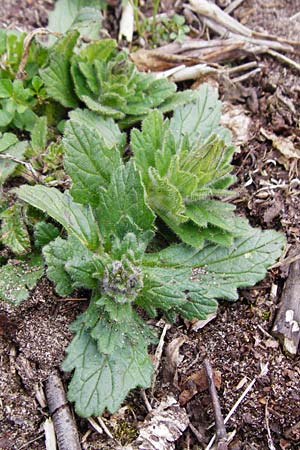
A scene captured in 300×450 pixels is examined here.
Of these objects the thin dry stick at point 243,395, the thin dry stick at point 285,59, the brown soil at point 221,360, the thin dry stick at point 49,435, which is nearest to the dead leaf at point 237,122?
the brown soil at point 221,360

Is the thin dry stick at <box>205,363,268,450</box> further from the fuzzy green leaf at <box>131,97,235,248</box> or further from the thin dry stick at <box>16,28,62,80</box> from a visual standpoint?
the thin dry stick at <box>16,28,62,80</box>

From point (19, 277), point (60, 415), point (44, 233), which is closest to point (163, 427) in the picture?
point (60, 415)

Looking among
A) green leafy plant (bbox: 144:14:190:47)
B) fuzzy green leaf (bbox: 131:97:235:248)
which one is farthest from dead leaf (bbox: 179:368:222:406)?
green leafy plant (bbox: 144:14:190:47)

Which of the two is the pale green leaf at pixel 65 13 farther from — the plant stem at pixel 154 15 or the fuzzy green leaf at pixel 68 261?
the fuzzy green leaf at pixel 68 261

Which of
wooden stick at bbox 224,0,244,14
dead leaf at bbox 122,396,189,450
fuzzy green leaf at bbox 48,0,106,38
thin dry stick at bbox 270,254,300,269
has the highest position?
fuzzy green leaf at bbox 48,0,106,38

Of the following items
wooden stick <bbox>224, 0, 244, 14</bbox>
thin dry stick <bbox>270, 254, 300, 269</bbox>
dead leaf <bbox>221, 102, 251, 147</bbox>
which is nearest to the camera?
thin dry stick <bbox>270, 254, 300, 269</bbox>

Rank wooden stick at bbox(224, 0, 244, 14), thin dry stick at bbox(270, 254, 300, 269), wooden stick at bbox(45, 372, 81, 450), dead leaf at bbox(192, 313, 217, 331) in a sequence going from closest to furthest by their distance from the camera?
wooden stick at bbox(45, 372, 81, 450)
dead leaf at bbox(192, 313, 217, 331)
thin dry stick at bbox(270, 254, 300, 269)
wooden stick at bbox(224, 0, 244, 14)

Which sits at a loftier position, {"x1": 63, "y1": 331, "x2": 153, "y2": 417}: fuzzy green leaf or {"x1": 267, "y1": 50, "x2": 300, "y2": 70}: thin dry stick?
{"x1": 267, "y1": 50, "x2": 300, "y2": 70}: thin dry stick

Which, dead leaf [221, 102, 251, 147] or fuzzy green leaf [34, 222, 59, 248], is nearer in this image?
fuzzy green leaf [34, 222, 59, 248]
